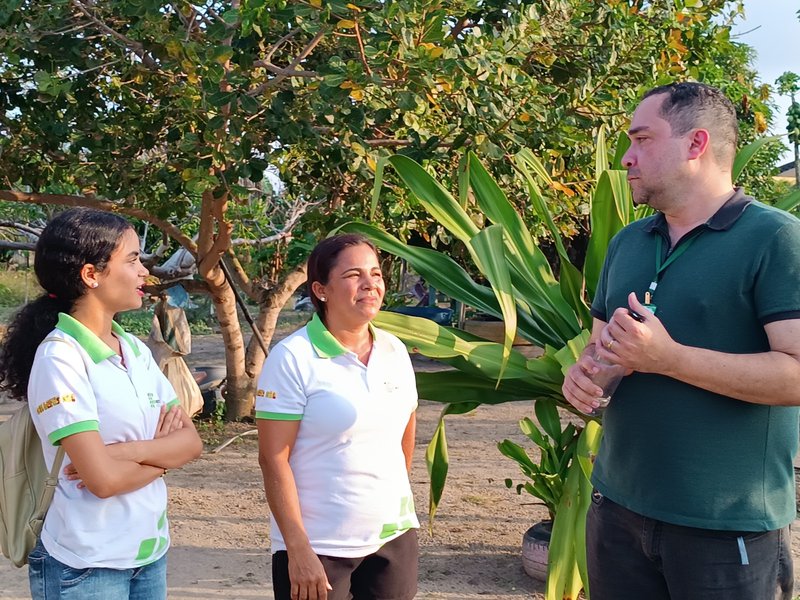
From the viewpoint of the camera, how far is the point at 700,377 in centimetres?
160

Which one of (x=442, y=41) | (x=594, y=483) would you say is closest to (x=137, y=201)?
(x=442, y=41)

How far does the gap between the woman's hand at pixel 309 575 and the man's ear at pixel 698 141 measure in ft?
4.24

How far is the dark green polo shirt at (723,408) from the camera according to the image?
1660mm


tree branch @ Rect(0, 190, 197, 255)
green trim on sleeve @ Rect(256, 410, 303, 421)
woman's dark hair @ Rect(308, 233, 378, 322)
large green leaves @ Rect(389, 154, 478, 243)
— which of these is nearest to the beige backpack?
green trim on sleeve @ Rect(256, 410, 303, 421)

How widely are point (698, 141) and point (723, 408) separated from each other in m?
0.57

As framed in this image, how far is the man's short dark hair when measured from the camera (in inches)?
69.9

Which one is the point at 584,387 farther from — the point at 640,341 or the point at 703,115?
the point at 703,115

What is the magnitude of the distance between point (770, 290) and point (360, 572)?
1250 mm

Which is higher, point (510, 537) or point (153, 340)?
point (153, 340)

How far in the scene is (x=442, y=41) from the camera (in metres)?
3.63

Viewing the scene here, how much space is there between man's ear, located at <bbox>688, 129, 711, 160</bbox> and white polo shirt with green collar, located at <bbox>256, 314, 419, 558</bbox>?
965 millimetres

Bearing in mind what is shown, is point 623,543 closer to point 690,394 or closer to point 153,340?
point 690,394

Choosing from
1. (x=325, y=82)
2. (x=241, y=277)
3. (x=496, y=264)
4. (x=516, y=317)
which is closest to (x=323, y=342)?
(x=496, y=264)

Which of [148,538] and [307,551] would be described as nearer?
[148,538]
